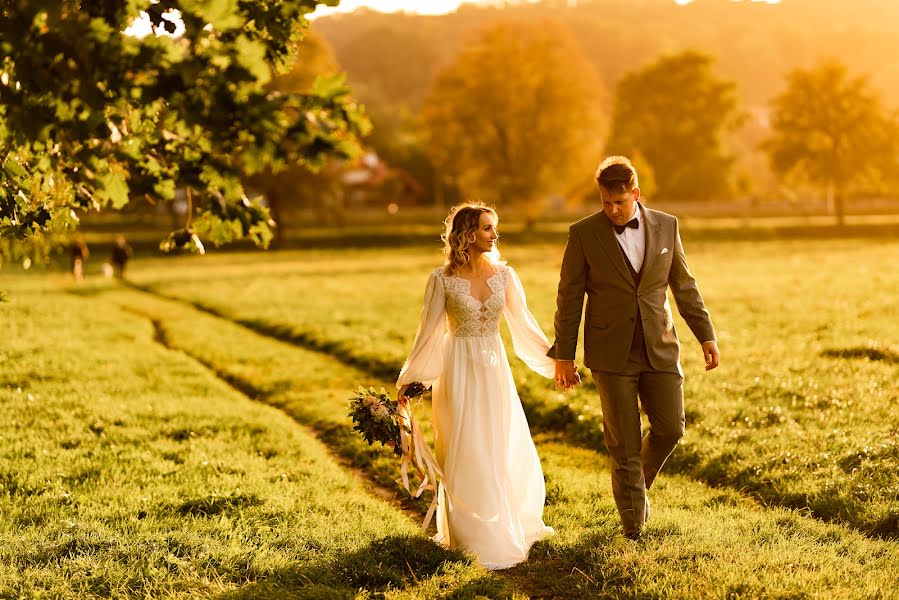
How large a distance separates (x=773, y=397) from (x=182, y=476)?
24.4ft

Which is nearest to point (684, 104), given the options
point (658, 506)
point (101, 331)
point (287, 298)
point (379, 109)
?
point (379, 109)

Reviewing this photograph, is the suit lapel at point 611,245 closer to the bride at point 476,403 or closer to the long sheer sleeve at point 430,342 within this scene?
the bride at point 476,403

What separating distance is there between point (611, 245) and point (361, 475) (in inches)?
167

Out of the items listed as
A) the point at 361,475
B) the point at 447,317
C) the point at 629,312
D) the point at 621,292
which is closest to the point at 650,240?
the point at 621,292

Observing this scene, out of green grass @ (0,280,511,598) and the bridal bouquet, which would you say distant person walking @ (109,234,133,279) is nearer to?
green grass @ (0,280,511,598)

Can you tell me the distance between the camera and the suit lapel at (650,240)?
6.78 m

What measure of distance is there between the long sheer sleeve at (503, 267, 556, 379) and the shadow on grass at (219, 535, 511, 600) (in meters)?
1.81

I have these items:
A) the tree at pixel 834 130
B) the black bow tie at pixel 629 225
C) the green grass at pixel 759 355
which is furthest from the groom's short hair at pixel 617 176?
the tree at pixel 834 130

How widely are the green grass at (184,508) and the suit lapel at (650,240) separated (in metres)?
2.56

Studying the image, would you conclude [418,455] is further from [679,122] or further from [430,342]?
[679,122]

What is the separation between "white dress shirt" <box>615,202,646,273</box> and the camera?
22.5ft

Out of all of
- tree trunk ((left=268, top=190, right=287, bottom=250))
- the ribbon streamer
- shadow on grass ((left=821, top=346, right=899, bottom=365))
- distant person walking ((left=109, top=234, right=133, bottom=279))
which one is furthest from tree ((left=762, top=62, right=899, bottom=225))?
the ribbon streamer

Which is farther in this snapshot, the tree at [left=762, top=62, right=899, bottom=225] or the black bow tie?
the tree at [left=762, top=62, right=899, bottom=225]

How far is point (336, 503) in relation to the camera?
800 cm
